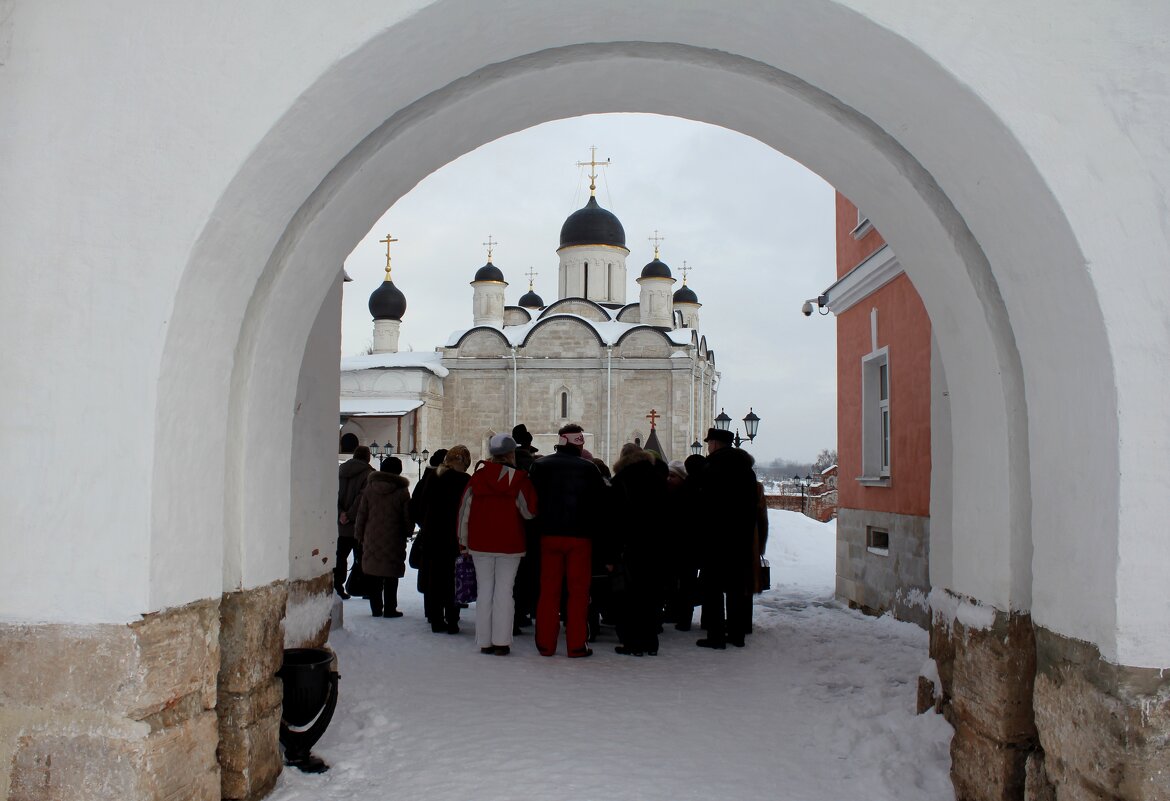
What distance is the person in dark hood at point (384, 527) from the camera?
809 cm

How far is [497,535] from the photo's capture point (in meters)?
6.82

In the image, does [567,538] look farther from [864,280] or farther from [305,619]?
[864,280]

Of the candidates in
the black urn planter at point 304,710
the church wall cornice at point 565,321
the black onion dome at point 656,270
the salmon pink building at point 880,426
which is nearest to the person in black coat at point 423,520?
the black urn planter at point 304,710

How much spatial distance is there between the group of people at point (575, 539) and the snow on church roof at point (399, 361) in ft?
95.4

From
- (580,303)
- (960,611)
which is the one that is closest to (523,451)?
(960,611)

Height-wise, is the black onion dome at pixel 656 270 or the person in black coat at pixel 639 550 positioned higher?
the black onion dome at pixel 656 270

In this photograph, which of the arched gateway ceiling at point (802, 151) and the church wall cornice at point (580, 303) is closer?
the arched gateway ceiling at point (802, 151)

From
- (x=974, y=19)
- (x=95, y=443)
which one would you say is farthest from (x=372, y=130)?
→ (x=974, y=19)

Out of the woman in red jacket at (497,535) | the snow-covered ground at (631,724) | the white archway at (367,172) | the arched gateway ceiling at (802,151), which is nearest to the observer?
the white archway at (367,172)

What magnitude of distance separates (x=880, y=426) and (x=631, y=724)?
6011 mm

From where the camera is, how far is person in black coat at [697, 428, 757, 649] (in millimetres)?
7254

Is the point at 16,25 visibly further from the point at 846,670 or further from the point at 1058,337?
the point at 846,670

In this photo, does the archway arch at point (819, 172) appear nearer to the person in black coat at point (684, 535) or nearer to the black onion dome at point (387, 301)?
the person in black coat at point (684, 535)

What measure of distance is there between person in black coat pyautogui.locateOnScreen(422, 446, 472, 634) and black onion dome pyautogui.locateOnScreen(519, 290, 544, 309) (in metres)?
40.1
